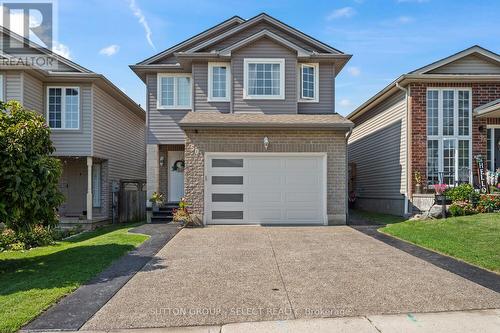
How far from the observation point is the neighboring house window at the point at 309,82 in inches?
591

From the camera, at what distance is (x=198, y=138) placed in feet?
42.2

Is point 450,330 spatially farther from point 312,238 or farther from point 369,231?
point 369,231

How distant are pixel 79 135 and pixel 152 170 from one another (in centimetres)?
314

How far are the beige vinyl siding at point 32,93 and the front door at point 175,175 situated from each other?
5.34 metres

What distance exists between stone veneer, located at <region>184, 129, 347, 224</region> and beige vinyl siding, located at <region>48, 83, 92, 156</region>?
5169 mm

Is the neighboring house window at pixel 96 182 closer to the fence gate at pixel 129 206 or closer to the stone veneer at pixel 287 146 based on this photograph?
the fence gate at pixel 129 206

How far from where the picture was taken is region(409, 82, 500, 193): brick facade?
1424 cm

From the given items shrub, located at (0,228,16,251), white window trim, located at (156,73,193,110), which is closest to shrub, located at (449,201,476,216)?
white window trim, located at (156,73,193,110)

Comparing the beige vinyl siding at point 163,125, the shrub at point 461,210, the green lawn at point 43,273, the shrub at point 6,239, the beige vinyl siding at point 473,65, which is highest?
the beige vinyl siding at point 473,65

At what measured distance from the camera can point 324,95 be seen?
15141 millimetres

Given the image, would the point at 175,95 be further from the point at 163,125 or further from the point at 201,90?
the point at 201,90

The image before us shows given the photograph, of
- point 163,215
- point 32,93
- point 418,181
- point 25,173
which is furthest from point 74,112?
point 418,181

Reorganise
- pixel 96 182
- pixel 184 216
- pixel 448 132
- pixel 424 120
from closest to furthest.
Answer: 1. pixel 184 216
2. pixel 424 120
3. pixel 448 132
4. pixel 96 182

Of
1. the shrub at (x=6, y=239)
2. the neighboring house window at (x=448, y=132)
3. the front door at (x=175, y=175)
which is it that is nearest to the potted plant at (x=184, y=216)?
the front door at (x=175, y=175)
